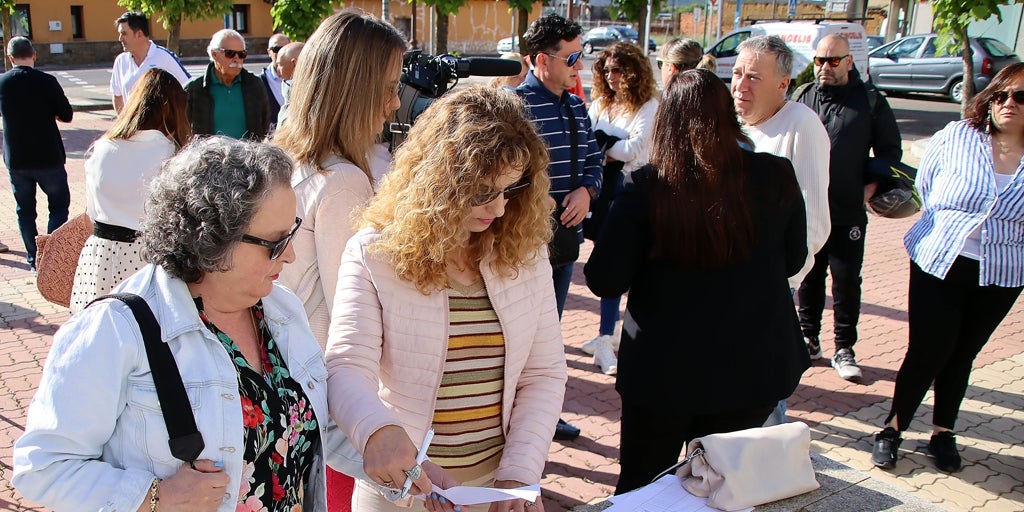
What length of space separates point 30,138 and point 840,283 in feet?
21.5

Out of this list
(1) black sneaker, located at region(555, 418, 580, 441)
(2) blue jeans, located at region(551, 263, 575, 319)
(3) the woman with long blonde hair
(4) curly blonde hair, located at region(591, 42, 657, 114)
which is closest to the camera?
(3) the woman with long blonde hair

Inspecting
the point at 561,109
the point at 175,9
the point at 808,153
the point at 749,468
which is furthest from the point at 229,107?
the point at 175,9

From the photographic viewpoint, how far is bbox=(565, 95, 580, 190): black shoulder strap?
4141 millimetres

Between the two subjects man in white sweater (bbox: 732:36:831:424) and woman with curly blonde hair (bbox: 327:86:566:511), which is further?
man in white sweater (bbox: 732:36:831:424)

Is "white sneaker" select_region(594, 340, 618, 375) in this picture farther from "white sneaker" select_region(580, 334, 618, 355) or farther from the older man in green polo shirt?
the older man in green polo shirt

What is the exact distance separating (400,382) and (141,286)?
72 cm

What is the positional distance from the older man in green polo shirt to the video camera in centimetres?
341

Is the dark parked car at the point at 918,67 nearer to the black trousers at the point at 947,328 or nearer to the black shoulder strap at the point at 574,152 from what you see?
the black trousers at the point at 947,328

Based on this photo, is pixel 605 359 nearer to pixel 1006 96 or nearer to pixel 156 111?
pixel 1006 96

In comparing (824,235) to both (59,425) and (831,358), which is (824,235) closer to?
(831,358)

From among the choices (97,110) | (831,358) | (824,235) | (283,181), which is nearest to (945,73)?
(831,358)

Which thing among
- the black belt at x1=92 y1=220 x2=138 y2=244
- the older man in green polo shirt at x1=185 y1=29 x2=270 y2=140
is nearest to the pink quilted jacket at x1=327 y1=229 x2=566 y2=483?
the black belt at x1=92 y1=220 x2=138 y2=244

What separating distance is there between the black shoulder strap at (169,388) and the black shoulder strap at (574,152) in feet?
9.17

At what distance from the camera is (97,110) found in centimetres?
1878
